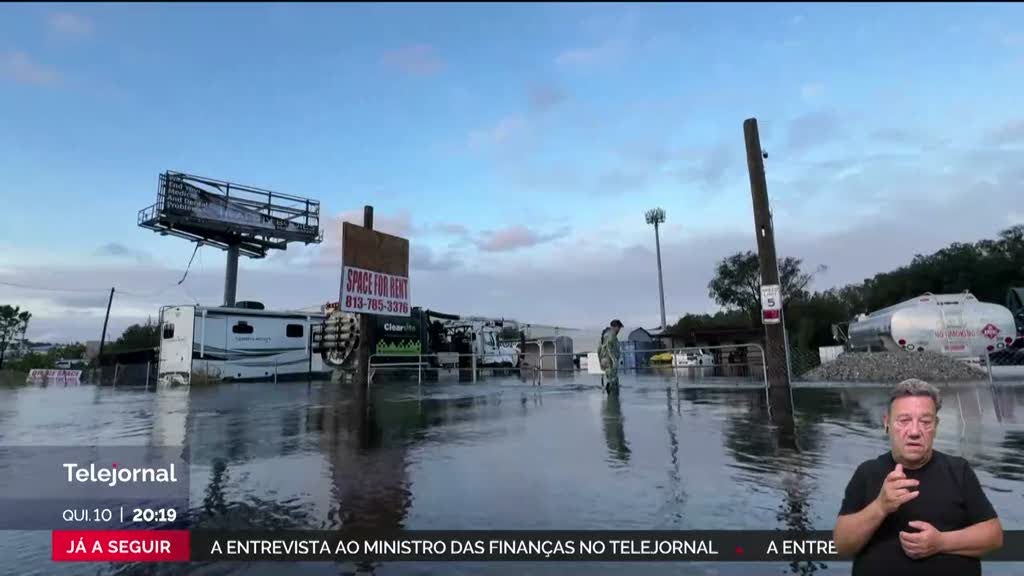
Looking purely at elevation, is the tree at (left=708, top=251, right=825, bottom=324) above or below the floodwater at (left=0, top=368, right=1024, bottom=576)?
above

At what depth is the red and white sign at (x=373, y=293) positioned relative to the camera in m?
13.5

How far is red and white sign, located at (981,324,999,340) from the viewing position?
57.9 ft

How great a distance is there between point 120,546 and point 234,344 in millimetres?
22119

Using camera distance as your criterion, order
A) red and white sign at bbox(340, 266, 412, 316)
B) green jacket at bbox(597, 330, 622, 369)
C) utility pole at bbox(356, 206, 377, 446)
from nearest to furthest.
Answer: utility pole at bbox(356, 206, 377, 446)
green jacket at bbox(597, 330, 622, 369)
red and white sign at bbox(340, 266, 412, 316)

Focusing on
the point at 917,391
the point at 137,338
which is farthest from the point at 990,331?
the point at 137,338

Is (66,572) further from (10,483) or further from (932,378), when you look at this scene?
(932,378)

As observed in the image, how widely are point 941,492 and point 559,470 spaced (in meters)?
3.80

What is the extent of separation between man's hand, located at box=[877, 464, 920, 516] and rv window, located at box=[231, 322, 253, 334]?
25.5m

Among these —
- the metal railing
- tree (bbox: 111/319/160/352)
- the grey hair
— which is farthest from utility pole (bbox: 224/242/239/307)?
the grey hair

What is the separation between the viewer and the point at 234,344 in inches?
932

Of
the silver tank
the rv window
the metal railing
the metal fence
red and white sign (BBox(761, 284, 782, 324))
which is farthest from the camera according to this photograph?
the metal fence

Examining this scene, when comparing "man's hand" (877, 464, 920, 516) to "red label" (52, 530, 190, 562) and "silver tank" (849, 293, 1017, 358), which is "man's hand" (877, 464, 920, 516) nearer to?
"red label" (52, 530, 190, 562)

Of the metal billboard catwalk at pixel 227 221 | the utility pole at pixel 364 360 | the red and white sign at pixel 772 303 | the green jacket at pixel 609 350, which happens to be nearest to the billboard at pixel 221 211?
the metal billboard catwalk at pixel 227 221

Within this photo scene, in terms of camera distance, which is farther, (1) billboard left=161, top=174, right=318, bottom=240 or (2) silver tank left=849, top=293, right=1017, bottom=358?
(1) billboard left=161, top=174, right=318, bottom=240
